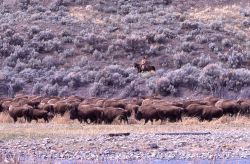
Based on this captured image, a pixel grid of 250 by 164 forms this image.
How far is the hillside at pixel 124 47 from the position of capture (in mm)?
36312

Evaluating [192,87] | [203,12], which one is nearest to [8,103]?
[192,87]

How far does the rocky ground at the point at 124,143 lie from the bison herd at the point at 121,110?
2515 millimetres

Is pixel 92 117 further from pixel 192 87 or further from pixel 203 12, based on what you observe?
pixel 203 12

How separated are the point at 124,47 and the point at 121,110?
19.3 meters

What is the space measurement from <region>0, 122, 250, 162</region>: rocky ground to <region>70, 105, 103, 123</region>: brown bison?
2.51 meters

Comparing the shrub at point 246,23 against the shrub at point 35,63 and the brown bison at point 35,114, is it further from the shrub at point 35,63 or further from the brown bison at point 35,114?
the brown bison at point 35,114

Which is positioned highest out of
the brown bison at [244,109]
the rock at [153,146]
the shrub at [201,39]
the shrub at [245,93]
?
the shrub at [201,39]

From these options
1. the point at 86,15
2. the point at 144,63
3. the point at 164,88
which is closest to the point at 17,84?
the point at 144,63

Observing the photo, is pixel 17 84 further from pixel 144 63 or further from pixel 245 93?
pixel 245 93

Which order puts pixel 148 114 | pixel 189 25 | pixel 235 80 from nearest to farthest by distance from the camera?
pixel 148 114
pixel 235 80
pixel 189 25

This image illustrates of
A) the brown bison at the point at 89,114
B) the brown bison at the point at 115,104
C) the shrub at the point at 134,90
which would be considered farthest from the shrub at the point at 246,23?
the brown bison at the point at 89,114

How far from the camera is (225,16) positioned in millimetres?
50562

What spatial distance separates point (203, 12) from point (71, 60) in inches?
548

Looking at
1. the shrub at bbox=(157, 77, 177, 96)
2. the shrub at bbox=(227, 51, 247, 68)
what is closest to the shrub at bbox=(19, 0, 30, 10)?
the shrub at bbox=(227, 51, 247, 68)
